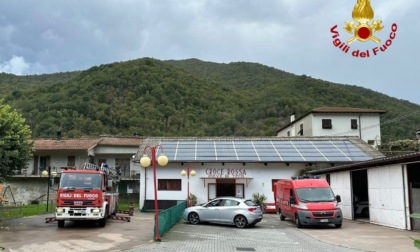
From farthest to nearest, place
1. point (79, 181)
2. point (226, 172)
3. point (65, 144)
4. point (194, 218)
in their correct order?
point (65, 144), point (226, 172), point (194, 218), point (79, 181)

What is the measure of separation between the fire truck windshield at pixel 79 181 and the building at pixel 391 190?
13148 mm

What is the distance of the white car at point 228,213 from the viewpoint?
19.3m

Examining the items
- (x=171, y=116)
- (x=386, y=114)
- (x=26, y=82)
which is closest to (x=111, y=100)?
(x=171, y=116)

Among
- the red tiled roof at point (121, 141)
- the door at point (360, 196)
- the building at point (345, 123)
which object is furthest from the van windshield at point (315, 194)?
the building at point (345, 123)

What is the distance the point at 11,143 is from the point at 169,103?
1896 inches

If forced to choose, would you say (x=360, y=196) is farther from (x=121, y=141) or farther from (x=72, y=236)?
(x=121, y=141)

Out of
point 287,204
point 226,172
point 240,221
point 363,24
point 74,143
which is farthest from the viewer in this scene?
point 74,143

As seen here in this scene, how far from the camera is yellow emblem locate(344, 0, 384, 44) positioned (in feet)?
22.7

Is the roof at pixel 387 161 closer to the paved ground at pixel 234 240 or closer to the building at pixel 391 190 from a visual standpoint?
the building at pixel 391 190

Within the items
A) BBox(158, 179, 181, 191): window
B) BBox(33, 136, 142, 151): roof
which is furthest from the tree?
BBox(33, 136, 142, 151): roof

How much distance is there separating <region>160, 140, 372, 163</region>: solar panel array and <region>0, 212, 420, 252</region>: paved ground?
10988 mm

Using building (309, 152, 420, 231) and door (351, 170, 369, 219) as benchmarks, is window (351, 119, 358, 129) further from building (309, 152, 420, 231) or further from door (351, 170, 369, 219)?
building (309, 152, 420, 231)

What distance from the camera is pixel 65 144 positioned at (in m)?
46.8

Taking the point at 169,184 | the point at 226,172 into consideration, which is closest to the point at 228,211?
the point at 226,172
